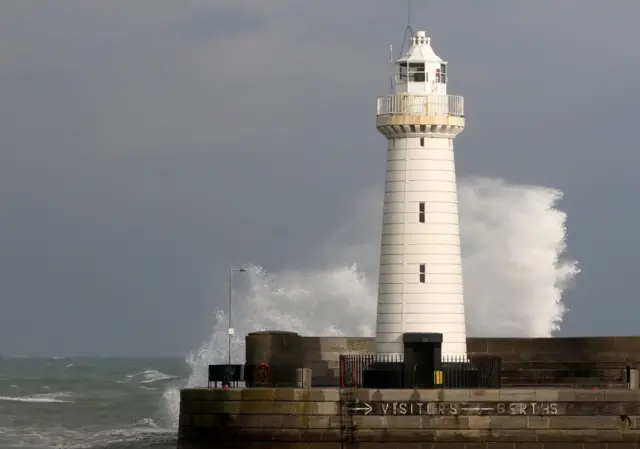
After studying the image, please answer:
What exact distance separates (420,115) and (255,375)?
644 cm

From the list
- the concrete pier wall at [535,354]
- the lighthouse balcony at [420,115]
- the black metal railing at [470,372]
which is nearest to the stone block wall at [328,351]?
the concrete pier wall at [535,354]

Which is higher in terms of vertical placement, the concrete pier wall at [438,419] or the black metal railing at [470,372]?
the black metal railing at [470,372]

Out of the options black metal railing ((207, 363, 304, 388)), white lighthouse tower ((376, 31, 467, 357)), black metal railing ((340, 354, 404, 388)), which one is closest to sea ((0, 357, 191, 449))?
black metal railing ((207, 363, 304, 388))

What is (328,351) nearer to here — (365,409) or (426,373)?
(426,373)

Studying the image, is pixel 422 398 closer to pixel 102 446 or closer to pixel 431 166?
pixel 431 166

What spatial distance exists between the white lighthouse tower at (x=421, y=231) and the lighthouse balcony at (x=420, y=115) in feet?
0.07

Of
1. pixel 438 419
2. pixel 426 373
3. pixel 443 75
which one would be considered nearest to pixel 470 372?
pixel 426 373

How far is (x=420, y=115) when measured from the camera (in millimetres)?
39688

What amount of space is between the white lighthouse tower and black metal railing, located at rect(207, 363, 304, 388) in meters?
2.10

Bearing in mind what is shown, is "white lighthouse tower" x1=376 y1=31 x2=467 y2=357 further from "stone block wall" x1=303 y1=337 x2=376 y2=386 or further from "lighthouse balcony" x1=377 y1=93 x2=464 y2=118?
"stone block wall" x1=303 y1=337 x2=376 y2=386

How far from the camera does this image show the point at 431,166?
39625mm

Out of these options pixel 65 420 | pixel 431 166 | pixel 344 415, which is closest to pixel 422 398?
pixel 344 415

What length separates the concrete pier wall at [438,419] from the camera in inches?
1451

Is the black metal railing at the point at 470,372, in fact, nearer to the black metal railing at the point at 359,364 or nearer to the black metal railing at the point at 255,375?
the black metal railing at the point at 359,364
